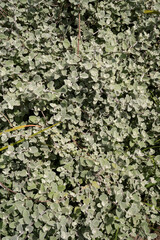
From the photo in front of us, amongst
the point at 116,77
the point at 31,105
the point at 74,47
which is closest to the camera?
the point at 31,105

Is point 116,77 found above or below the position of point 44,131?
above

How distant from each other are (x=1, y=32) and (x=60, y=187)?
152 cm

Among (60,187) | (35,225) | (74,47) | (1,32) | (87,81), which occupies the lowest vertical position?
(35,225)

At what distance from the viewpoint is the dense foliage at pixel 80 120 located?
2119 millimetres

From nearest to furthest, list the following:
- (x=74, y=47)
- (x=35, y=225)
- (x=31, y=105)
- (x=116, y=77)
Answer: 1. (x=35, y=225)
2. (x=31, y=105)
3. (x=74, y=47)
4. (x=116, y=77)

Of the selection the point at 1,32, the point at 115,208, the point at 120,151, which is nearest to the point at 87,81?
the point at 120,151

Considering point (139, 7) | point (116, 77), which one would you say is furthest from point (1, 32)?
point (139, 7)

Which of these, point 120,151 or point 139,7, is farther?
point 139,7

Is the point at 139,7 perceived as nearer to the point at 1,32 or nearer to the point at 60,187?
the point at 1,32

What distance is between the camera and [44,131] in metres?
2.25

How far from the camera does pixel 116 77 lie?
2.63 m

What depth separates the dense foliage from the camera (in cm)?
212

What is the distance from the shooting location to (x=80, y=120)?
245 centimetres

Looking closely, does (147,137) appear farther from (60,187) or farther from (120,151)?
(60,187)
